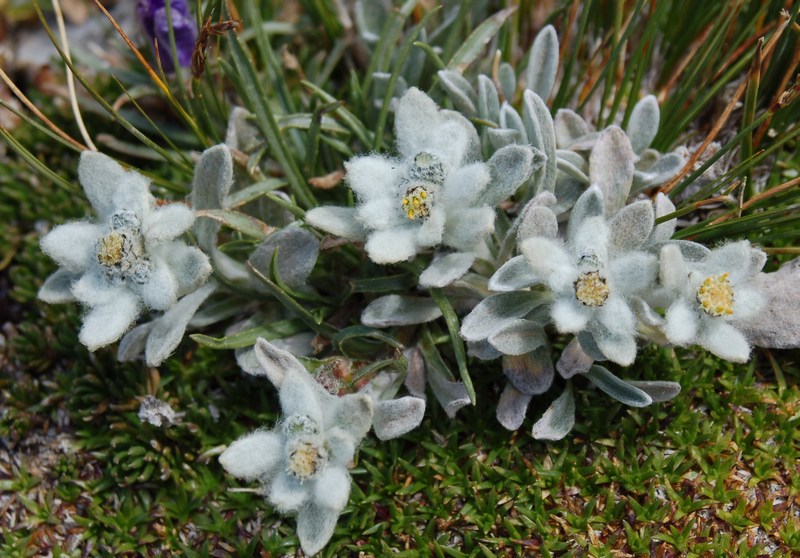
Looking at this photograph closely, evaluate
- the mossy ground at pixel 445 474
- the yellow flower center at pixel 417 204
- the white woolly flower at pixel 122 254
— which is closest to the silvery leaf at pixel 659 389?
the mossy ground at pixel 445 474

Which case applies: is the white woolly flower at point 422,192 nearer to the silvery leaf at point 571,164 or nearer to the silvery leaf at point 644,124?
the silvery leaf at point 571,164

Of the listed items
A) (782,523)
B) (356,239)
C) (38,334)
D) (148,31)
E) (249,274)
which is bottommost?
(38,334)

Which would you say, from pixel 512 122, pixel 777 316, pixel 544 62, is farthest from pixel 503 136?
pixel 777 316

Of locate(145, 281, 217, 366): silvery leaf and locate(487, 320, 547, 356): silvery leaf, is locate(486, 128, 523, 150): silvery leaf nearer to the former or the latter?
locate(487, 320, 547, 356): silvery leaf

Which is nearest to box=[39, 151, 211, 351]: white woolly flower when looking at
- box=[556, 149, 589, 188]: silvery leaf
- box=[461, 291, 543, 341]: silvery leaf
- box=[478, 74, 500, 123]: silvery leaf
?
box=[461, 291, 543, 341]: silvery leaf

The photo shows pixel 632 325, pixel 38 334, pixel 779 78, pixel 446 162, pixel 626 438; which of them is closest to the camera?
pixel 632 325

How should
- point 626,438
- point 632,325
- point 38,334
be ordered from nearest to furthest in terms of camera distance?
point 632,325
point 626,438
point 38,334

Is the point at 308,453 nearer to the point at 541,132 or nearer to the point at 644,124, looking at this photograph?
A: the point at 541,132

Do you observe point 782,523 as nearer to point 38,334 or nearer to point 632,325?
point 632,325

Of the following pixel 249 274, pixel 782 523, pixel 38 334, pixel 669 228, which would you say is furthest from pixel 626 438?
pixel 38 334
